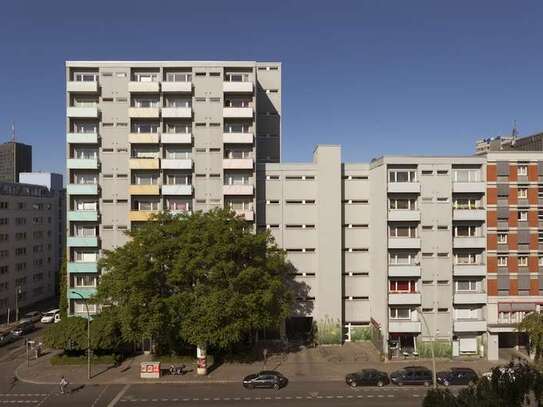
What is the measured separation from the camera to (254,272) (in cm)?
5009

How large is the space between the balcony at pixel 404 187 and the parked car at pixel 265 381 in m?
24.9

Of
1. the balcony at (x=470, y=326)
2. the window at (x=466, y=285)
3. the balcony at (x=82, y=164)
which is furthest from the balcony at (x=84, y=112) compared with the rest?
the balcony at (x=470, y=326)

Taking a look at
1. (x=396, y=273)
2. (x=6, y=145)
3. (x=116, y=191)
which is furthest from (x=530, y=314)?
(x=6, y=145)

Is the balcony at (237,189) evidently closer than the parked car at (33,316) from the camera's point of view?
Yes

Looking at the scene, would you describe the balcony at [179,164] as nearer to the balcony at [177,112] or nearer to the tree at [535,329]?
the balcony at [177,112]

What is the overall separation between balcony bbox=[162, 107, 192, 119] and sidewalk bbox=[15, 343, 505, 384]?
29.5m

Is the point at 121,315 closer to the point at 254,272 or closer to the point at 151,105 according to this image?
the point at 254,272

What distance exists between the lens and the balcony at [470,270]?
5594cm

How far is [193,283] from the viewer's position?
51.1 metres

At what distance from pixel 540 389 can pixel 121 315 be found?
3867 centimetres

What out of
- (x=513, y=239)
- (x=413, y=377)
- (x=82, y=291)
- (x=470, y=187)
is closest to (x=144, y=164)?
(x=82, y=291)

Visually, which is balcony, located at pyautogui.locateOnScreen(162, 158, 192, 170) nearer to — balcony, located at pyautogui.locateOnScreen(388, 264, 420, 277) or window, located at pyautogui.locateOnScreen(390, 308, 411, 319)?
balcony, located at pyautogui.locateOnScreen(388, 264, 420, 277)

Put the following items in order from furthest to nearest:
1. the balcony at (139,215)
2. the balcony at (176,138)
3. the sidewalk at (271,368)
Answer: the balcony at (176,138) < the balcony at (139,215) < the sidewalk at (271,368)

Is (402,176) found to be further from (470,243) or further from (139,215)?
(139,215)
